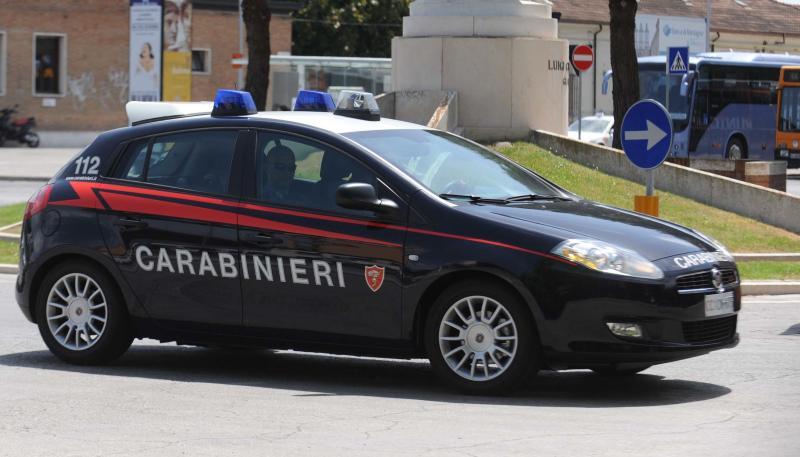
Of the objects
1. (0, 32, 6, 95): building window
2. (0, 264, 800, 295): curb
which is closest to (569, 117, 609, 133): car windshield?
(0, 32, 6, 95): building window

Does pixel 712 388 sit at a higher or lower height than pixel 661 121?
lower

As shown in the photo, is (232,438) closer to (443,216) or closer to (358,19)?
(443,216)

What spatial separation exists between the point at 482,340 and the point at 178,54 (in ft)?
95.7

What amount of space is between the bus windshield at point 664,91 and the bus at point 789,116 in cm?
248

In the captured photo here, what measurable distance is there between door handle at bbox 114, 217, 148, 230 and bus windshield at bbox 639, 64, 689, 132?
1240 inches

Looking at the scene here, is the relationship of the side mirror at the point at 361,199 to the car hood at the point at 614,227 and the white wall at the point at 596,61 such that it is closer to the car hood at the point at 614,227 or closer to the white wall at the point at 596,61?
the car hood at the point at 614,227

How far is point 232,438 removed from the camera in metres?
6.95

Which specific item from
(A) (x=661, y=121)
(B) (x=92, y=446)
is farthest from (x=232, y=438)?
(A) (x=661, y=121)

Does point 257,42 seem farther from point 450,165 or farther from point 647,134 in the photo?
point 450,165

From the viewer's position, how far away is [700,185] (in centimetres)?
2072

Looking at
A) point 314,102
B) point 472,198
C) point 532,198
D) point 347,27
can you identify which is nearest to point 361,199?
point 472,198

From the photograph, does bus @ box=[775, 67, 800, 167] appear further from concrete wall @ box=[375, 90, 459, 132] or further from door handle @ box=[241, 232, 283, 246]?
door handle @ box=[241, 232, 283, 246]

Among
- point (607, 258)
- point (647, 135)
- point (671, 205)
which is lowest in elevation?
point (671, 205)

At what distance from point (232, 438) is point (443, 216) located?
1.89m
